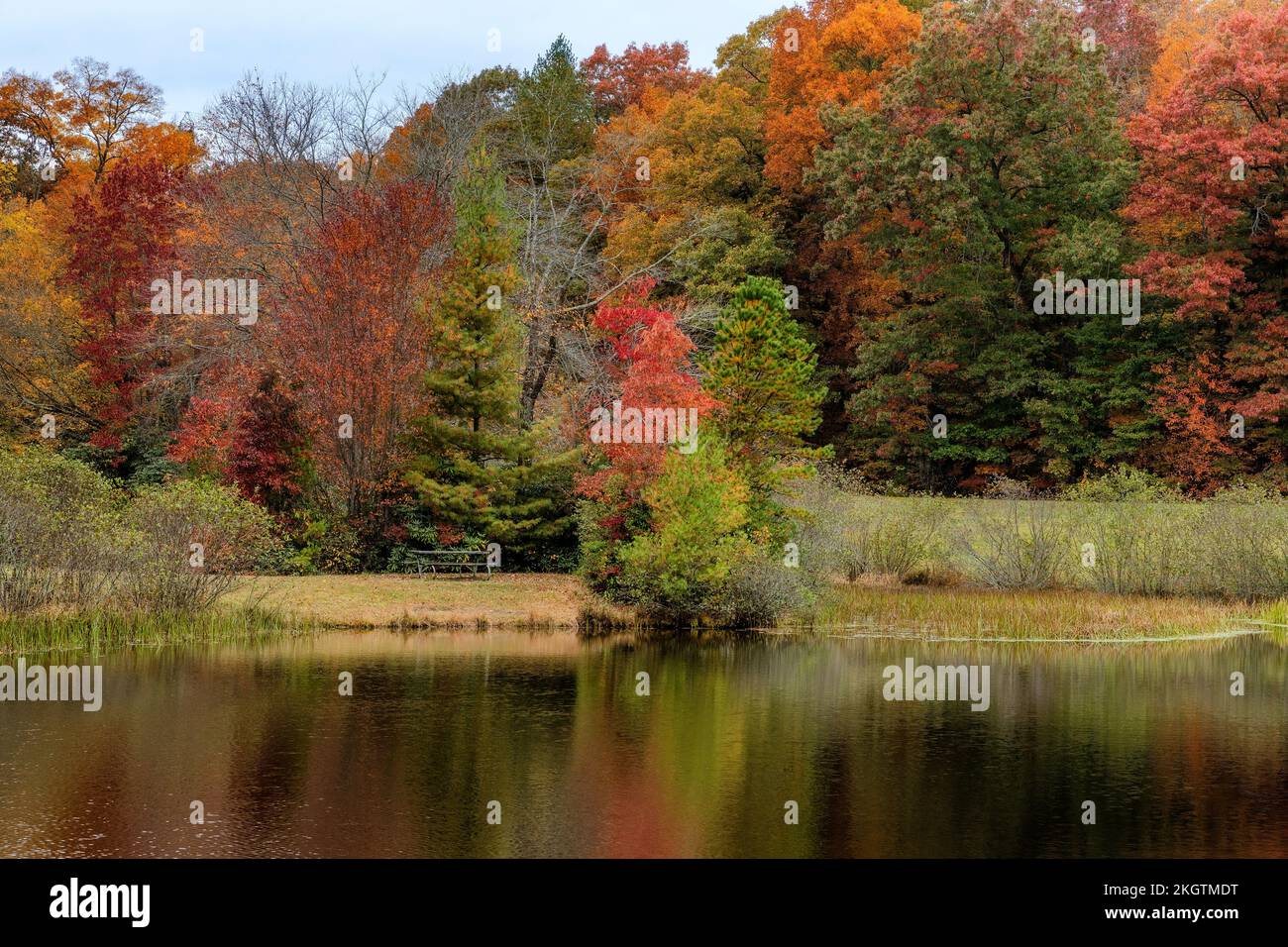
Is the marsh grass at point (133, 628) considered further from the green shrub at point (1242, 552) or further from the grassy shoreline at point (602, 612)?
the green shrub at point (1242, 552)

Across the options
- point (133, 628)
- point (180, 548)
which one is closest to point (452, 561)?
point (180, 548)

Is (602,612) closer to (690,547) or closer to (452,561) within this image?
(690,547)

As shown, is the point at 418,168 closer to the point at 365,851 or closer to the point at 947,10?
the point at 947,10

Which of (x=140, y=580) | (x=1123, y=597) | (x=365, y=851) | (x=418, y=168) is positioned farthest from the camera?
(x=418, y=168)

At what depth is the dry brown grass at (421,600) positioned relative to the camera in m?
23.5

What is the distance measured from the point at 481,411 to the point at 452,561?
11.7ft

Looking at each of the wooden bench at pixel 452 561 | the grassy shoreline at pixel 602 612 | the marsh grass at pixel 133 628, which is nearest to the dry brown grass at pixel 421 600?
the grassy shoreline at pixel 602 612

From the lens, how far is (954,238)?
140 feet

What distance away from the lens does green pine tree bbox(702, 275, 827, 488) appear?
1046 inches

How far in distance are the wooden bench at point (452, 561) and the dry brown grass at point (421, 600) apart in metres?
0.82

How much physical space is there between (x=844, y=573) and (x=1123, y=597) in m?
5.55

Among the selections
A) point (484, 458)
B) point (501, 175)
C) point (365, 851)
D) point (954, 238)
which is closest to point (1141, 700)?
point (365, 851)

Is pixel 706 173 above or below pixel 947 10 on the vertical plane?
below

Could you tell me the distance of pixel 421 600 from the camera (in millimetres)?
25156
